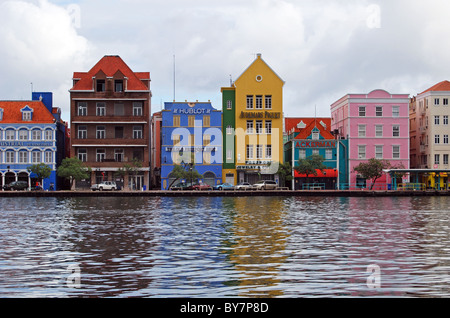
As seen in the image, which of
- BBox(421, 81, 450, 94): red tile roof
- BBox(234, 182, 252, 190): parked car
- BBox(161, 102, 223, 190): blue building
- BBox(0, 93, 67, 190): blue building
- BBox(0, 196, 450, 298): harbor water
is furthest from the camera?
BBox(421, 81, 450, 94): red tile roof

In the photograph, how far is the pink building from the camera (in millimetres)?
108500

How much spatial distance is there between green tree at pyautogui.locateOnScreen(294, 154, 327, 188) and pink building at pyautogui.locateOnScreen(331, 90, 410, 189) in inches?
350

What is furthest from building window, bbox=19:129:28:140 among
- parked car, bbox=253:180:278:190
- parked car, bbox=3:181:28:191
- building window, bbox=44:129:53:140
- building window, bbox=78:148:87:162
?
parked car, bbox=253:180:278:190

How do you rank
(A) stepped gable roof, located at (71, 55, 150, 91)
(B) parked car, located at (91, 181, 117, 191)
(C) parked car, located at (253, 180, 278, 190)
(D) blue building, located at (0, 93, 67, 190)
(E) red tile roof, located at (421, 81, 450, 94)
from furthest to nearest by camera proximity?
(E) red tile roof, located at (421, 81, 450, 94) < (A) stepped gable roof, located at (71, 55, 150, 91) < (D) blue building, located at (0, 93, 67, 190) < (C) parked car, located at (253, 180, 278, 190) < (B) parked car, located at (91, 181, 117, 191)

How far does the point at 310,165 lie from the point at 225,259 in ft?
257

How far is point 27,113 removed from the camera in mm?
105500

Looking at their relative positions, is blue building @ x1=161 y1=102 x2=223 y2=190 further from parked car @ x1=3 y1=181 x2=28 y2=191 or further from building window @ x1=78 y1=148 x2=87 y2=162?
parked car @ x1=3 y1=181 x2=28 y2=191

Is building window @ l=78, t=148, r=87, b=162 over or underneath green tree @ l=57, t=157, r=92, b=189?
over

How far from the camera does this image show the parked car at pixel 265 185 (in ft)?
330

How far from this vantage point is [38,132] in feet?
345

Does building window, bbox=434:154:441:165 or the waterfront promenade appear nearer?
the waterfront promenade

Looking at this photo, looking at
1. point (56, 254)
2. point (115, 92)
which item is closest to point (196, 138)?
point (115, 92)

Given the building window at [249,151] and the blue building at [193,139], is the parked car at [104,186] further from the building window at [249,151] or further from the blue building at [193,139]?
the building window at [249,151]

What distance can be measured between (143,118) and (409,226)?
7177 cm
